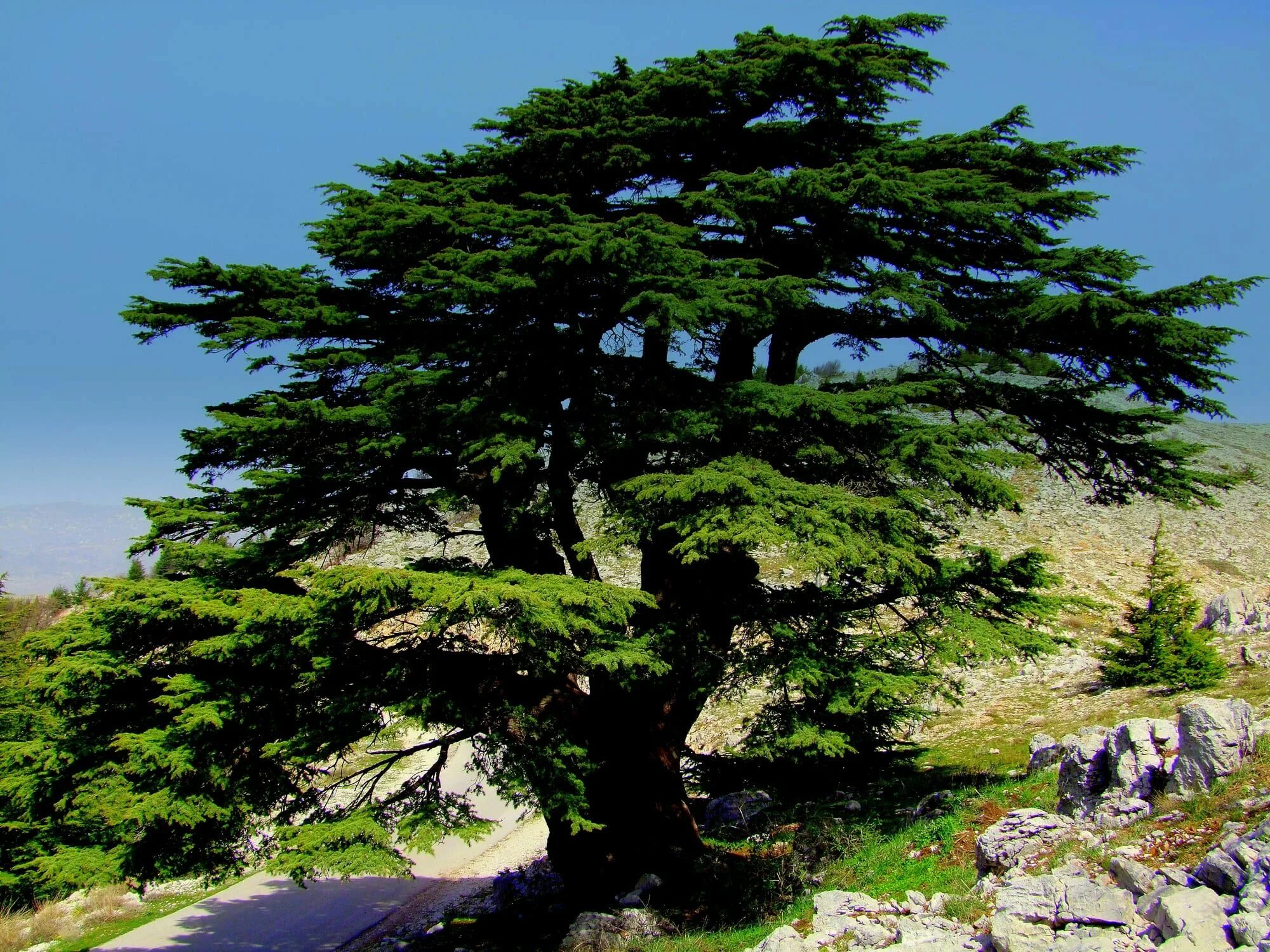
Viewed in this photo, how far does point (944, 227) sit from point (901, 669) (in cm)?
569

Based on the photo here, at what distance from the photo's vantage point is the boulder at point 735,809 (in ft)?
42.2

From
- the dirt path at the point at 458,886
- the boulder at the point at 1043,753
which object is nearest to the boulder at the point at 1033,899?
the boulder at the point at 1043,753

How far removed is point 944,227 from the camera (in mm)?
10359

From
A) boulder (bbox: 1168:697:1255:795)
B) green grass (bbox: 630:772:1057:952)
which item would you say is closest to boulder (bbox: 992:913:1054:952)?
green grass (bbox: 630:772:1057:952)

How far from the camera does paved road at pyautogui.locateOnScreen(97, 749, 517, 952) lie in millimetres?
A: 12914

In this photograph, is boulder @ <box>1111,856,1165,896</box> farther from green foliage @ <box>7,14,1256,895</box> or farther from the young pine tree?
the young pine tree

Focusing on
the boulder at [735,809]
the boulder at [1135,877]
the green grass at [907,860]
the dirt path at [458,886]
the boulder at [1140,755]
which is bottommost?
the dirt path at [458,886]

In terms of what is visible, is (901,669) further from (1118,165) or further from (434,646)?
(1118,165)

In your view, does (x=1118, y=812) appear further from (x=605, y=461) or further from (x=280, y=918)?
(x=280, y=918)

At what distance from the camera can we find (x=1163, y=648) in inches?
598

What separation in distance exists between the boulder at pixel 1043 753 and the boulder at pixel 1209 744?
2967mm

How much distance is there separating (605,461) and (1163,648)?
12133 millimetres

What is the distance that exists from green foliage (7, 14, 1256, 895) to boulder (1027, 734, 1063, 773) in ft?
5.13

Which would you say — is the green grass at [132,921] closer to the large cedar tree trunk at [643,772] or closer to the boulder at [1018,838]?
the large cedar tree trunk at [643,772]
